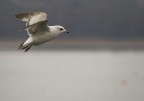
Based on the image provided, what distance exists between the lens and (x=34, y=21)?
7785mm

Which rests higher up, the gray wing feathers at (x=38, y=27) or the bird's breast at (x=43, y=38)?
the gray wing feathers at (x=38, y=27)

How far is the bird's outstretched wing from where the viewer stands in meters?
7.56

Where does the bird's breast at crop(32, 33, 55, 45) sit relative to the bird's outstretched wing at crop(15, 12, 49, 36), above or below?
below

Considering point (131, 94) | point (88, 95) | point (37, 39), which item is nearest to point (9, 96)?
point (88, 95)

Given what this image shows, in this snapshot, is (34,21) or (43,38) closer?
(43,38)

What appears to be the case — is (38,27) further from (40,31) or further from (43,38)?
(43,38)

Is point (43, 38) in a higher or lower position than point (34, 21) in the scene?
lower

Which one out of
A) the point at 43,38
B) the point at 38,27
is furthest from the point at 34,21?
the point at 43,38

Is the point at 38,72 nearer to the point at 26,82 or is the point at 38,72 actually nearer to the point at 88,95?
A: the point at 26,82

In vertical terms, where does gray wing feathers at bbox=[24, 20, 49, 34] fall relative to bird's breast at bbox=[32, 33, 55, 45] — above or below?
above

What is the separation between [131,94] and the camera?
13.0m

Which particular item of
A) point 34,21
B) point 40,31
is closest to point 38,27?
point 40,31

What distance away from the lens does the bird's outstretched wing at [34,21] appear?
24.8 ft

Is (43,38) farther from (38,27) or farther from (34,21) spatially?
(34,21)
